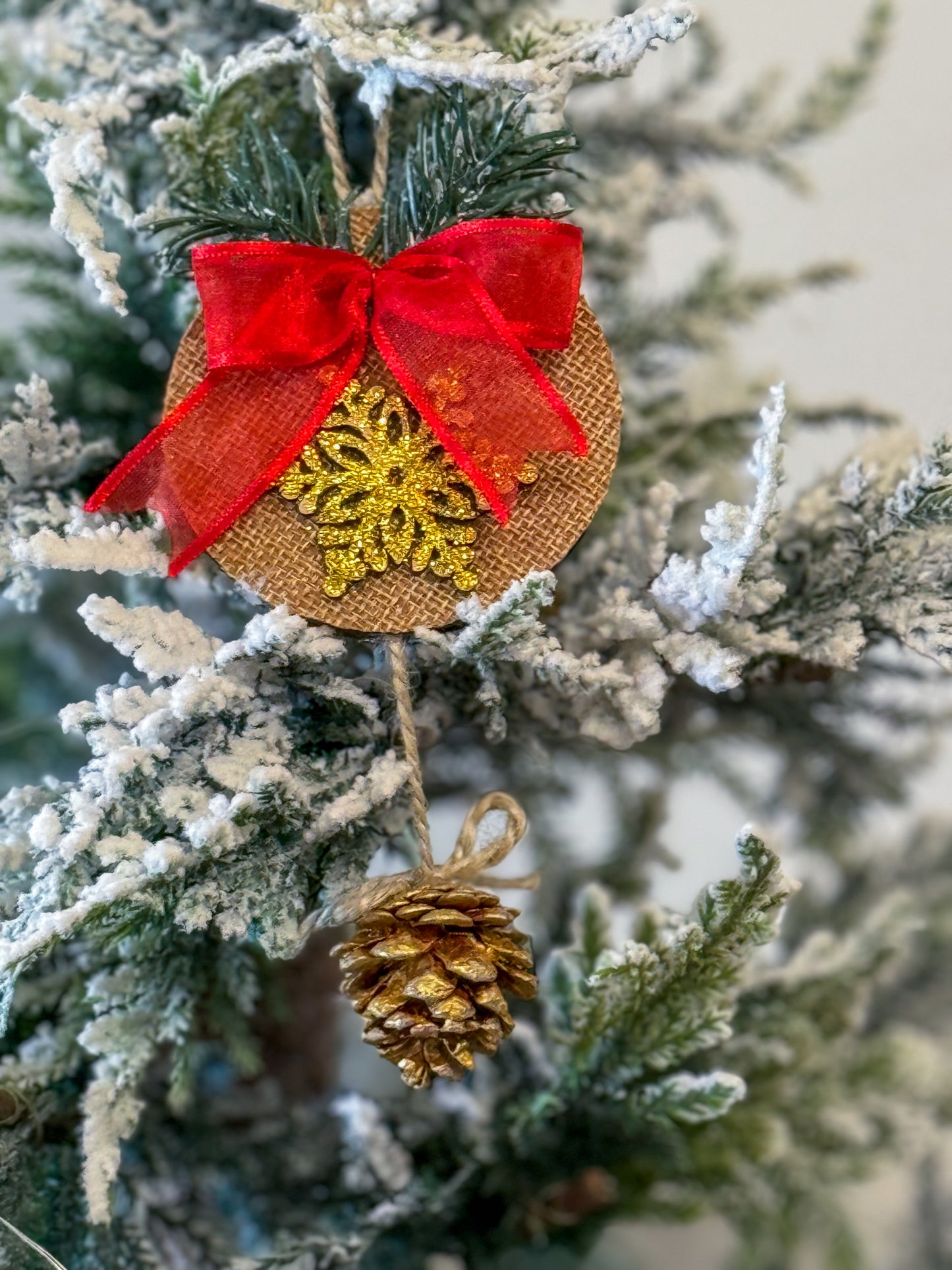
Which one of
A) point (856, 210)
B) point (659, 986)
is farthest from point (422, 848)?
point (856, 210)

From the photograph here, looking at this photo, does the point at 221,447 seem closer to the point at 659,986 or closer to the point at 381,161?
the point at 381,161

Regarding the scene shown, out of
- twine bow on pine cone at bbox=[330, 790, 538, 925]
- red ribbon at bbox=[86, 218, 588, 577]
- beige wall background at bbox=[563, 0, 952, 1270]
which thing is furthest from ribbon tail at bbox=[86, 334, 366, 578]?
beige wall background at bbox=[563, 0, 952, 1270]

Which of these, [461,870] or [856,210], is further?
[856,210]

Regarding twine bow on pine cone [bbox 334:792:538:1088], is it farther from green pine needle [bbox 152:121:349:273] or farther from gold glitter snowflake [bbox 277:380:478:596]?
green pine needle [bbox 152:121:349:273]

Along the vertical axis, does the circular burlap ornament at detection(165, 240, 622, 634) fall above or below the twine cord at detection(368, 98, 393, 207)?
below

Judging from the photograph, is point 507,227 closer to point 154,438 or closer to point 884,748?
point 154,438

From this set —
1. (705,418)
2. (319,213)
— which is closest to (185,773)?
(319,213)
